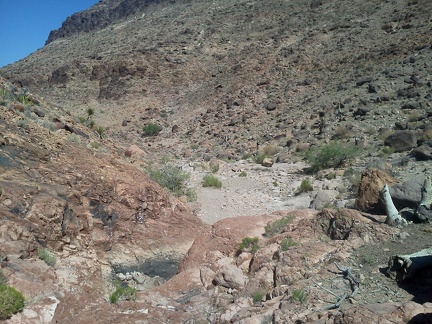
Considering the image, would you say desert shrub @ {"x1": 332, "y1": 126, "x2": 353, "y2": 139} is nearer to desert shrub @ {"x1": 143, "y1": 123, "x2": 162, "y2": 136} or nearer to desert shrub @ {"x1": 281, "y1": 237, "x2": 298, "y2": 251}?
desert shrub @ {"x1": 281, "y1": 237, "x2": 298, "y2": 251}

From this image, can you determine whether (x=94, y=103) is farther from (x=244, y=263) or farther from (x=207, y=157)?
(x=244, y=263)

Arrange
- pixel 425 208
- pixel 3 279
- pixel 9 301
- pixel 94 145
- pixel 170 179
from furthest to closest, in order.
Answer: pixel 170 179
pixel 94 145
pixel 425 208
pixel 3 279
pixel 9 301

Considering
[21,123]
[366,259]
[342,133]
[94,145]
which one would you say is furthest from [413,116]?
[21,123]

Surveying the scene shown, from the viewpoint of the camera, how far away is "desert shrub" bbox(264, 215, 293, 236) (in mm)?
8750

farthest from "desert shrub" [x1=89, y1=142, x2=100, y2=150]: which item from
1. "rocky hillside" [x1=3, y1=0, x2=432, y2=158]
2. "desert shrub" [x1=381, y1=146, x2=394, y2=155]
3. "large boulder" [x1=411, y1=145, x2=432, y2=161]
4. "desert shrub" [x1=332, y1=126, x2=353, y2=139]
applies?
"desert shrub" [x1=332, y1=126, x2=353, y2=139]

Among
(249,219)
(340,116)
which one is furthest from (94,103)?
(249,219)

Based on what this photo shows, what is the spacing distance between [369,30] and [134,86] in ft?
63.7

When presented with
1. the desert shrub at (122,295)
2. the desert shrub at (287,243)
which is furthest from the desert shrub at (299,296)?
the desert shrub at (122,295)

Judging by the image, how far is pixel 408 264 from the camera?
522 centimetres

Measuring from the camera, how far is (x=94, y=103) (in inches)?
1313

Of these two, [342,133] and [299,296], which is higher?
[299,296]

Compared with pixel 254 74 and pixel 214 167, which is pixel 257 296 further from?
pixel 254 74

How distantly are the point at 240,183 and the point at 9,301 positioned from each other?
33.7 feet

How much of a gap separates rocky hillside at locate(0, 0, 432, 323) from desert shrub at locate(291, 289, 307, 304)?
1cm
